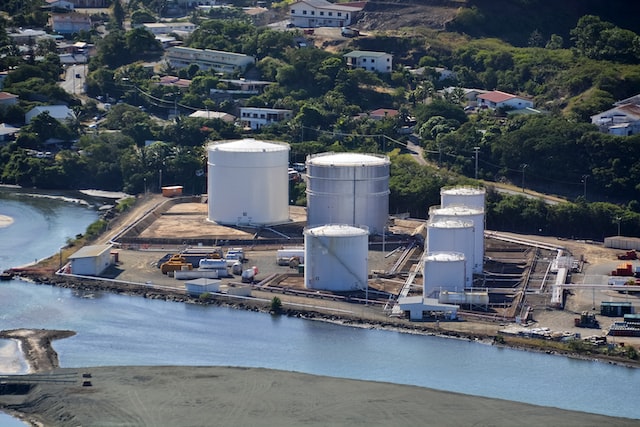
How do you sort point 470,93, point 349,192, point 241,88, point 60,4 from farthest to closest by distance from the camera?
1. point 60,4
2. point 241,88
3. point 470,93
4. point 349,192

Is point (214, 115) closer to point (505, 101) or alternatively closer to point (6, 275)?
point (505, 101)

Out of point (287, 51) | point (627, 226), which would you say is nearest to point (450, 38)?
point (287, 51)

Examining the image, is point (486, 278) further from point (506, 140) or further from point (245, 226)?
point (506, 140)

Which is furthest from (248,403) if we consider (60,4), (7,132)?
(60,4)

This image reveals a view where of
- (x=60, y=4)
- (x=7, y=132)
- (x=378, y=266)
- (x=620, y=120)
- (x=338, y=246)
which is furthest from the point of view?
(x=60, y=4)

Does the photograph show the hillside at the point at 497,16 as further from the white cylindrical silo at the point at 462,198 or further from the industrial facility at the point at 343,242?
the white cylindrical silo at the point at 462,198

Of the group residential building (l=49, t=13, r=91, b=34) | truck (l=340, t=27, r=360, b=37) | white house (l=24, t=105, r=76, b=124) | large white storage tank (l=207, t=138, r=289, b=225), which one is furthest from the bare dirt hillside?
large white storage tank (l=207, t=138, r=289, b=225)
